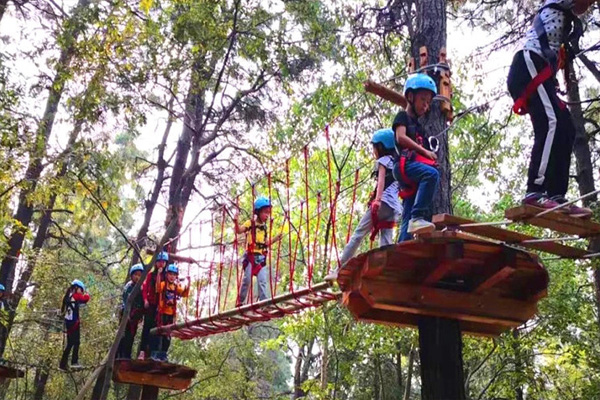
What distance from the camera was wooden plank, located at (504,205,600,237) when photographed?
78.7 inches

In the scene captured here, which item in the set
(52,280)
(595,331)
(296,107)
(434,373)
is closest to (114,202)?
(296,107)

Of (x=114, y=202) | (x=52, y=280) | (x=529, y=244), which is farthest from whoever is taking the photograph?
(x=52, y=280)

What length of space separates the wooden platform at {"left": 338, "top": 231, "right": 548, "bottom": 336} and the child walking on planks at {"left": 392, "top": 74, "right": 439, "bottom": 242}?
6.1 inches

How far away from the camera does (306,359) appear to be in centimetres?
1215

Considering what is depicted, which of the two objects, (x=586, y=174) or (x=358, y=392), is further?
(x=358, y=392)

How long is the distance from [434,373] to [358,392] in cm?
869

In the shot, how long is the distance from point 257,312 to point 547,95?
220 centimetres

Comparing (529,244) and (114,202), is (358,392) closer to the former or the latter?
(114,202)

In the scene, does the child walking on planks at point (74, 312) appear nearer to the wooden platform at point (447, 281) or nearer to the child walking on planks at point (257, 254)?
the child walking on planks at point (257, 254)

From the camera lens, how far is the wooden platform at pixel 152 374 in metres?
4.60

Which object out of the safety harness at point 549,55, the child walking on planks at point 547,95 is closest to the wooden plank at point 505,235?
the child walking on planks at point 547,95

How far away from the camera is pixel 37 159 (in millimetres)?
5492

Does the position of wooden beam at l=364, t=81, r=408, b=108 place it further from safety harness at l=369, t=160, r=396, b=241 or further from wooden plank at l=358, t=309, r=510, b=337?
wooden plank at l=358, t=309, r=510, b=337

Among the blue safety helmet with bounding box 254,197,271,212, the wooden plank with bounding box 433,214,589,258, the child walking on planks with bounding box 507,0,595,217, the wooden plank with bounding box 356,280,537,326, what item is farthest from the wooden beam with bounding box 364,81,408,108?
the blue safety helmet with bounding box 254,197,271,212
